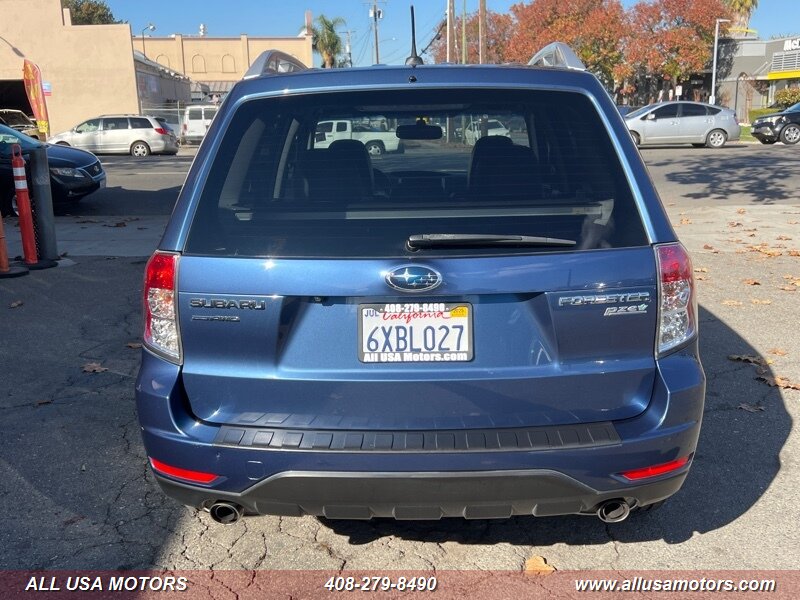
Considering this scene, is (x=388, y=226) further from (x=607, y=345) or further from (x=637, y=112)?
(x=637, y=112)

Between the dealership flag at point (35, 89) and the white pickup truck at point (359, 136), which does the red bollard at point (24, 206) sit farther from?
the dealership flag at point (35, 89)

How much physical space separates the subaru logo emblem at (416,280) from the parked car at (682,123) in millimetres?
25148

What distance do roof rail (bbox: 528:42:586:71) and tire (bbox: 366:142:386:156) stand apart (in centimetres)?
75

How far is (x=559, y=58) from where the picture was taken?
3.29m

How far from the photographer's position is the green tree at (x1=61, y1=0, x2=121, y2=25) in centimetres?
6800

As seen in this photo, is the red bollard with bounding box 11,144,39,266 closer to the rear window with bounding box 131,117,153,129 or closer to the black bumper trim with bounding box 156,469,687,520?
the black bumper trim with bounding box 156,469,687,520

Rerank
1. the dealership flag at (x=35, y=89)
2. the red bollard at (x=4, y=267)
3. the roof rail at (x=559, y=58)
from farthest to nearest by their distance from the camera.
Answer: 1. the dealership flag at (x=35, y=89)
2. the red bollard at (x=4, y=267)
3. the roof rail at (x=559, y=58)

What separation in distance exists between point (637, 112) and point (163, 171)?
16.3 metres

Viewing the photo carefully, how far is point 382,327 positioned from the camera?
2.52 metres

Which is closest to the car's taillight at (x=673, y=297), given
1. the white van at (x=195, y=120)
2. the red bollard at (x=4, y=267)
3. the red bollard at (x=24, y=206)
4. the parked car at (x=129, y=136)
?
the red bollard at (x=4, y=267)

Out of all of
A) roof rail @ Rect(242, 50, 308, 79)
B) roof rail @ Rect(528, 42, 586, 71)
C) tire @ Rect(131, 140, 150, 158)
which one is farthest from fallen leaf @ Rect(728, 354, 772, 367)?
tire @ Rect(131, 140, 150, 158)

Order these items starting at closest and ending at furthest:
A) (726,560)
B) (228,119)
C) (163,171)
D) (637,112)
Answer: (228,119) < (726,560) < (163,171) < (637,112)

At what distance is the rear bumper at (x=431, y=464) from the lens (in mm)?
2482

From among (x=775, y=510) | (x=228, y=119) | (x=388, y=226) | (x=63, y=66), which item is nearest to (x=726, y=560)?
(x=775, y=510)
